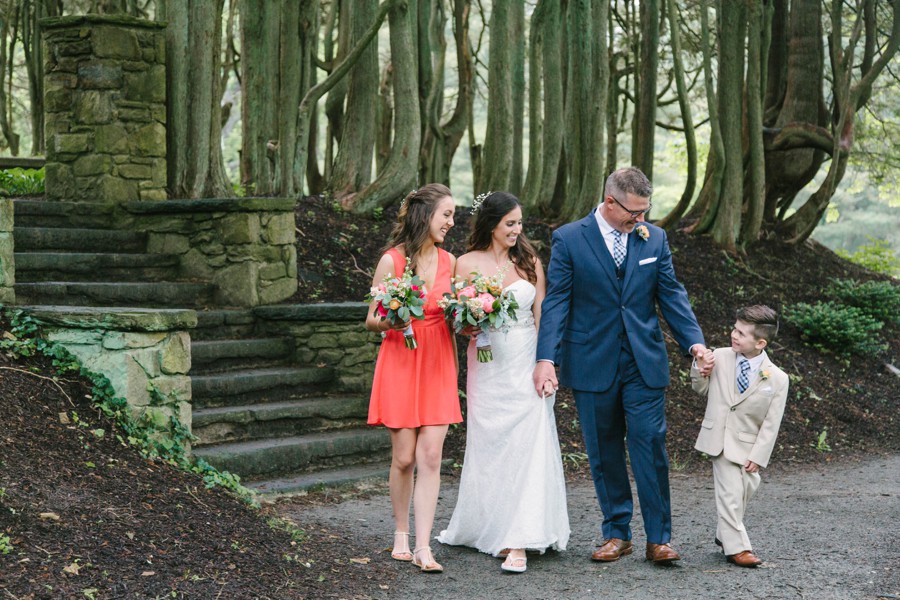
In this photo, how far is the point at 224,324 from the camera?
8.91 meters

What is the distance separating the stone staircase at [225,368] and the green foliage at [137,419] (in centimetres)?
61

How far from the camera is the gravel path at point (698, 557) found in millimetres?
5232

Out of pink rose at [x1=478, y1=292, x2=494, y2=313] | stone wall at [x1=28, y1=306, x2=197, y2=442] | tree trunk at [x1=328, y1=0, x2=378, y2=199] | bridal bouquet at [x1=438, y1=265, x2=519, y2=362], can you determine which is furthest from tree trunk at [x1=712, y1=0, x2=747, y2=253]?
stone wall at [x1=28, y1=306, x2=197, y2=442]

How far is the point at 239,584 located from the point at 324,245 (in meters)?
6.36

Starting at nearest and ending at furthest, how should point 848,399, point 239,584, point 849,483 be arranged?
point 239,584 < point 849,483 < point 848,399

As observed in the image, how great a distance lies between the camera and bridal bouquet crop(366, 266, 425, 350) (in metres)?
5.55

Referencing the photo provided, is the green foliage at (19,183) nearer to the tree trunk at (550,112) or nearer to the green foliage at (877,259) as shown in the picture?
the tree trunk at (550,112)

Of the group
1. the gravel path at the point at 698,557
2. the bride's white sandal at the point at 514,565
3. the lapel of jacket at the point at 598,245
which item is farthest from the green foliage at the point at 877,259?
the bride's white sandal at the point at 514,565

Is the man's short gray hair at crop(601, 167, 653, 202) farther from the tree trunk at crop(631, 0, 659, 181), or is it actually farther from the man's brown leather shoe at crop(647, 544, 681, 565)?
the tree trunk at crop(631, 0, 659, 181)

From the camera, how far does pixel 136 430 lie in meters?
6.29

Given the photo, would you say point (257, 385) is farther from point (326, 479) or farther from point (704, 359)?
point (704, 359)

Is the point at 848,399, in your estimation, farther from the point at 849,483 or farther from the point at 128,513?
the point at 128,513

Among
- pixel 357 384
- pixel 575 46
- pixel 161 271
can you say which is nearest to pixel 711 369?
pixel 357 384

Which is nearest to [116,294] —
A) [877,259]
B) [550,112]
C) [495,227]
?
[495,227]
